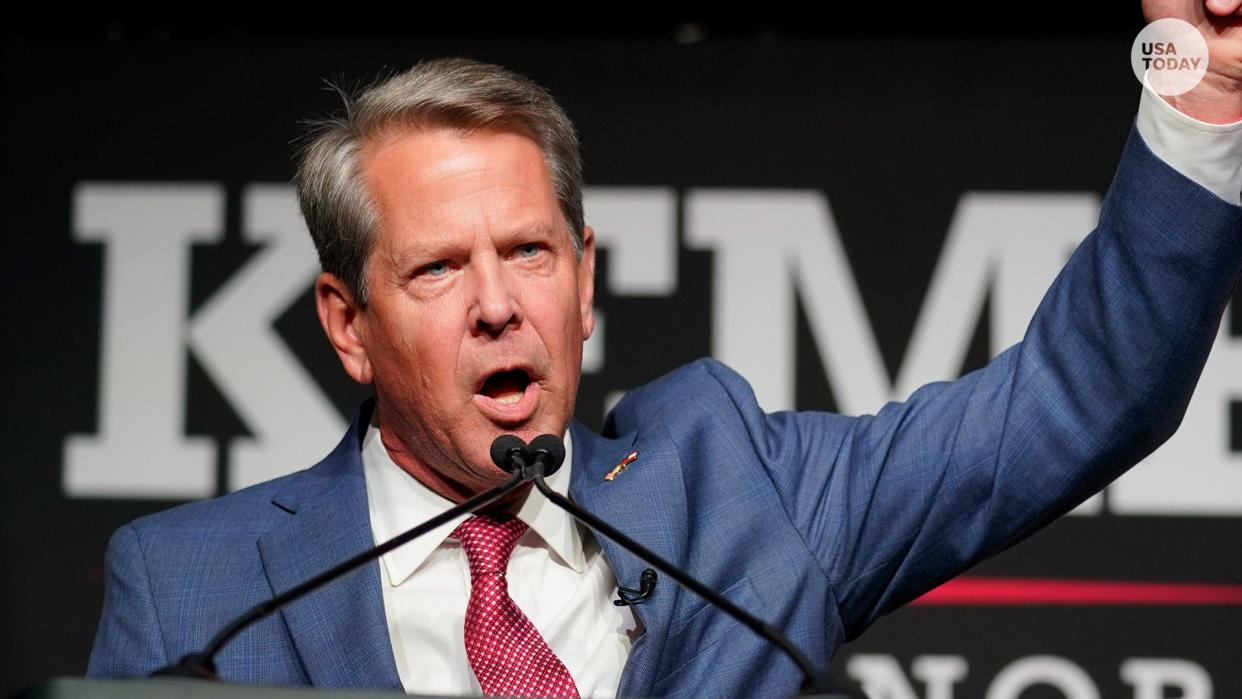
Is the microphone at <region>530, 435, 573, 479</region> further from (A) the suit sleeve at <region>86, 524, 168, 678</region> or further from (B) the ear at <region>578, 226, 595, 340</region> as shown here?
(A) the suit sleeve at <region>86, 524, 168, 678</region>

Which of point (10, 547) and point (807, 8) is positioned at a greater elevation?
point (807, 8)

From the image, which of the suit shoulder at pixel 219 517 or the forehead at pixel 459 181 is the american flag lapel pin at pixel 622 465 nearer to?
the forehead at pixel 459 181

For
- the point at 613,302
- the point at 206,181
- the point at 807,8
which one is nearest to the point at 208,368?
the point at 206,181

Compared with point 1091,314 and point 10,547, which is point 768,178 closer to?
point 1091,314

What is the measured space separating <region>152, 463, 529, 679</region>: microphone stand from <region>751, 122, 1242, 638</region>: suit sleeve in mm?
555

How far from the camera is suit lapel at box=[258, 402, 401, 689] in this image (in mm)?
1930

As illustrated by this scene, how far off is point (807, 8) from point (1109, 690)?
1381 mm

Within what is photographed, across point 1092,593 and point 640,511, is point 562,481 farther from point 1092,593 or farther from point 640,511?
point 1092,593

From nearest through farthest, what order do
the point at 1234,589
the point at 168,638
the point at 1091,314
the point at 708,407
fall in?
the point at 1091,314 < the point at 168,638 < the point at 708,407 < the point at 1234,589

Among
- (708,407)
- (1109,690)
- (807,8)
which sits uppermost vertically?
(807,8)

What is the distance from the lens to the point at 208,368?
318 cm

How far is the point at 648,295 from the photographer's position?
314cm

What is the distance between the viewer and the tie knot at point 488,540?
78.9 inches

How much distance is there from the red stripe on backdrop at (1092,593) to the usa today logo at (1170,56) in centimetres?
148
